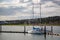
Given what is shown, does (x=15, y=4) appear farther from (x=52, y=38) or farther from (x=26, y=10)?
(x=52, y=38)

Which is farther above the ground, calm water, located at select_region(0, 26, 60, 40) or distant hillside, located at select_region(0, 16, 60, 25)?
distant hillside, located at select_region(0, 16, 60, 25)

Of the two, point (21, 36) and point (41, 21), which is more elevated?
point (41, 21)

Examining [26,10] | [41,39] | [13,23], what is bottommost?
[41,39]

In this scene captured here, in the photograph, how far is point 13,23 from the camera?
3.71m

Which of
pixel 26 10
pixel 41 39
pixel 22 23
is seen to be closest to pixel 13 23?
pixel 22 23

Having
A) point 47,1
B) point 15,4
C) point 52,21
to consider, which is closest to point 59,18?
point 52,21

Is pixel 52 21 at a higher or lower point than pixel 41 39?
higher

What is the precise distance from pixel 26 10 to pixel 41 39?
0.79 meters

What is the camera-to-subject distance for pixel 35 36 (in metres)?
3.62

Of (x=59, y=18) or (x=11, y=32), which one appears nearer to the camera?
(x=59, y=18)

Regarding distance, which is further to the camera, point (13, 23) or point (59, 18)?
point (13, 23)

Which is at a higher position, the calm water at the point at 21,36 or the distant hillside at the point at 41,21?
the distant hillside at the point at 41,21

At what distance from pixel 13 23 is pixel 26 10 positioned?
0.46 m

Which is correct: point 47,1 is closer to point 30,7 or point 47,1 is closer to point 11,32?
point 30,7
